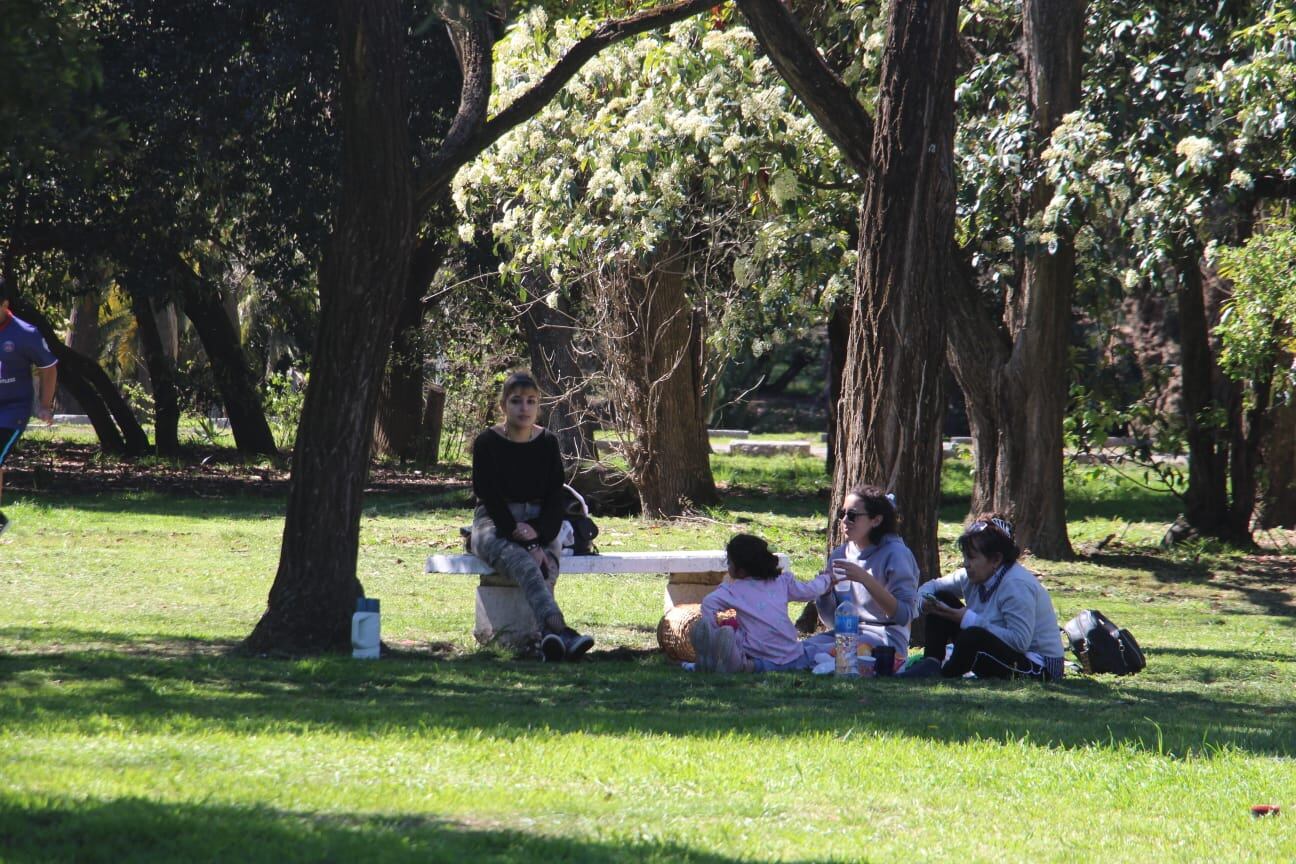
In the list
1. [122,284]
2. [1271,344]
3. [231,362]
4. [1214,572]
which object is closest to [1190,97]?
[1271,344]

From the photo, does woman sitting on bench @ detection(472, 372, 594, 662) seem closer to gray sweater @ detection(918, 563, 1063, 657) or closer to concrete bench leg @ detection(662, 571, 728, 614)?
concrete bench leg @ detection(662, 571, 728, 614)

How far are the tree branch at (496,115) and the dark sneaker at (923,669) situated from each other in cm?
379

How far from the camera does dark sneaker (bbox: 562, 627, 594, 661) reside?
8625 millimetres

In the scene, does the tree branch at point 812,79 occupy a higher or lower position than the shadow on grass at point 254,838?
higher

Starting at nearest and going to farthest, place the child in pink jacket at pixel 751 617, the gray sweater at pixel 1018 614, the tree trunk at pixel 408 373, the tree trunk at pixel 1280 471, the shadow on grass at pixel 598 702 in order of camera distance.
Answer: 1. the shadow on grass at pixel 598 702
2. the gray sweater at pixel 1018 614
3. the child in pink jacket at pixel 751 617
4. the tree trunk at pixel 1280 471
5. the tree trunk at pixel 408 373

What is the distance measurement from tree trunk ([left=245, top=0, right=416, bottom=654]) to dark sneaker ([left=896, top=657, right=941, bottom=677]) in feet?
10.5

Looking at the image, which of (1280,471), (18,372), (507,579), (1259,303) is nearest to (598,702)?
(507,579)

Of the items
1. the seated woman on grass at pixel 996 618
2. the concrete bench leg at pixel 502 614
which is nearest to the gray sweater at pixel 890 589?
the seated woman on grass at pixel 996 618

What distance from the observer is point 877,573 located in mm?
→ 8672

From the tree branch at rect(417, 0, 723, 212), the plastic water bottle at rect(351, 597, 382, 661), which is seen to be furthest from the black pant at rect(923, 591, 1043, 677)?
the tree branch at rect(417, 0, 723, 212)

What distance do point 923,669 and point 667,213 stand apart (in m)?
7.79

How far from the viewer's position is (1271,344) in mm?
14758

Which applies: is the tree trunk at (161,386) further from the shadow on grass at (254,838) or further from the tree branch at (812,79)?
the shadow on grass at (254,838)

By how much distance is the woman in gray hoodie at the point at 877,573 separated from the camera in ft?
28.0
